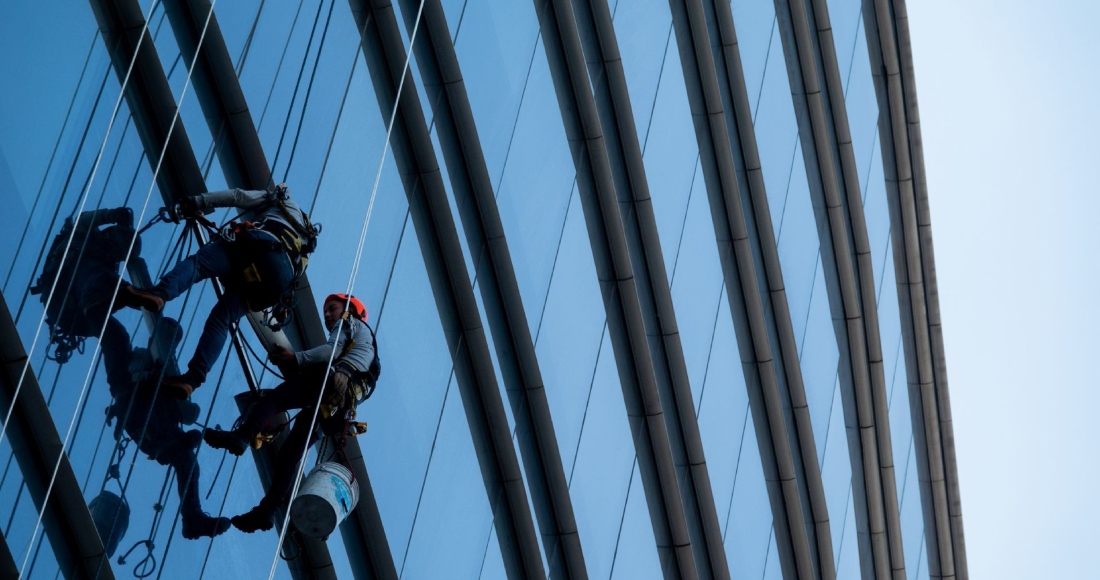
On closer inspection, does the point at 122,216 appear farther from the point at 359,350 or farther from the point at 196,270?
the point at 359,350

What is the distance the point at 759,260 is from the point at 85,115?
12.1 m

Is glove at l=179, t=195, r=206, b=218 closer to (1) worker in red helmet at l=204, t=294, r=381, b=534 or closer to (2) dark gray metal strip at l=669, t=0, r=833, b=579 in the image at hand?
(1) worker in red helmet at l=204, t=294, r=381, b=534

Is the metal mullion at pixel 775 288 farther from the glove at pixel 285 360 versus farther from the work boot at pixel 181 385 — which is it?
the work boot at pixel 181 385

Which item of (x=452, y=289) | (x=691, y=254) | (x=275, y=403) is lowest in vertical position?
(x=275, y=403)

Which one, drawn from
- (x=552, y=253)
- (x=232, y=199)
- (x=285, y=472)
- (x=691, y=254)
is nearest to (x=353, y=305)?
(x=232, y=199)

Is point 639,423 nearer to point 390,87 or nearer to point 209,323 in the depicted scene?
point 390,87

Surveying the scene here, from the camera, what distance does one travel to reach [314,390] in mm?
11414

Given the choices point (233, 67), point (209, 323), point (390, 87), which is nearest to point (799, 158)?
point (390, 87)

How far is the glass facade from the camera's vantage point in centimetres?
1104

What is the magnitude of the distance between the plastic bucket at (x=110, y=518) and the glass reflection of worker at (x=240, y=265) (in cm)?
83

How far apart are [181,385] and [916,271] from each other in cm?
1770

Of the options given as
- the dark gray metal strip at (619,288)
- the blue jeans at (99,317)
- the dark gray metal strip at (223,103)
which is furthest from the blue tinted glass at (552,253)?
the blue jeans at (99,317)

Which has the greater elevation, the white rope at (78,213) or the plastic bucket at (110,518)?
the white rope at (78,213)

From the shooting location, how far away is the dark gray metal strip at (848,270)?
22.9m
